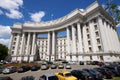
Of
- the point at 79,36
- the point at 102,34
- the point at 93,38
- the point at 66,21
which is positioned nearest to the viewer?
the point at 102,34

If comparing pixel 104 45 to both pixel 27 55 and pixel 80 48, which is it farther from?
pixel 27 55

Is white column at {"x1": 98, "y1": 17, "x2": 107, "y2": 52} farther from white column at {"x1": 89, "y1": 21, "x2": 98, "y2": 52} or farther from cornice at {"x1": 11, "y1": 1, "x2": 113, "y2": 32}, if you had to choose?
cornice at {"x1": 11, "y1": 1, "x2": 113, "y2": 32}

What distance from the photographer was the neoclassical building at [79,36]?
53562 mm

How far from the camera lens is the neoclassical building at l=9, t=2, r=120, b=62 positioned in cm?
5356

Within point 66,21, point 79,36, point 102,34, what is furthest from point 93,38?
point 66,21

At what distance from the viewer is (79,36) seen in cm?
6088

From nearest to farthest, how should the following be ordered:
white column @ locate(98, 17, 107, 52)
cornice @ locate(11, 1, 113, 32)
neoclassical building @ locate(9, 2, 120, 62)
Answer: white column @ locate(98, 17, 107, 52) → neoclassical building @ locate(9, 2, 120, 62) → cornice @ locate(11, 1, 113, 32)

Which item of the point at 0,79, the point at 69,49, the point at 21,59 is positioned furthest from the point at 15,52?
the point at 0,79

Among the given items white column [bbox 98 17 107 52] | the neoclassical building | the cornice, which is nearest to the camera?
white column [bbox 98 17 107 52]

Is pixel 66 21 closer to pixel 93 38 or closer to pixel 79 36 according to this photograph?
pixel 79 36

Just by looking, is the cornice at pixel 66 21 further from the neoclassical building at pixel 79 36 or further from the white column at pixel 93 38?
the white column at pixel 93 38

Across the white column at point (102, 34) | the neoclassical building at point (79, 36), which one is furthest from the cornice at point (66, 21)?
the white column at point (102, 34)

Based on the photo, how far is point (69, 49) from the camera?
6581 cm

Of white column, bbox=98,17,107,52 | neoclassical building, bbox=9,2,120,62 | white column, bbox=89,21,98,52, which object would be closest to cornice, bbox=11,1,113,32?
neoclassical building, bbox=9,2,120,62
